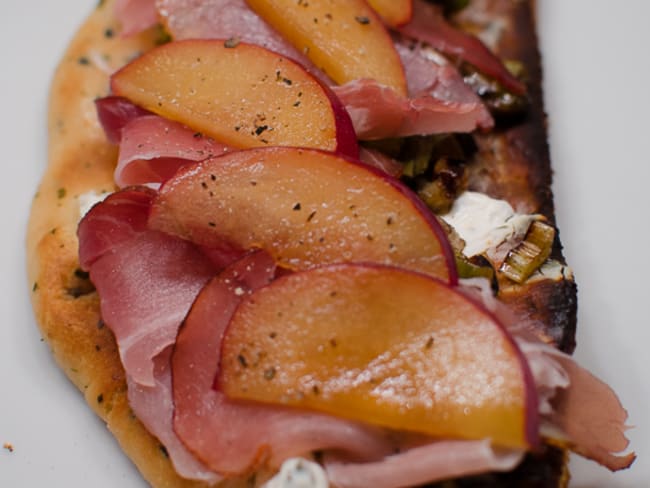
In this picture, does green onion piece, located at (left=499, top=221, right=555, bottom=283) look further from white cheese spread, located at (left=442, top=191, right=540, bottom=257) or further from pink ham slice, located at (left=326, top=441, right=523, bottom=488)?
pink ham slice, located at (left=326, top=441, right=523, bottom=488)

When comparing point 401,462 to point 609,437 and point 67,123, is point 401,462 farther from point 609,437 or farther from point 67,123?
point 67,123

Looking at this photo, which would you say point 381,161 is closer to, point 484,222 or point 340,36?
point 484,222

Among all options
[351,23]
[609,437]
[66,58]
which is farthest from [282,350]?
[66,58]

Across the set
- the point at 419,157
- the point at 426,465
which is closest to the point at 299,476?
the point at 426,465

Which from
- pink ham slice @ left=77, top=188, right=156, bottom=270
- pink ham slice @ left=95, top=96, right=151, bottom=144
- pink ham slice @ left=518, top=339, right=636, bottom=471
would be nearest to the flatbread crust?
pink ham slice @ left=518, top=339, right=636, bottom=471

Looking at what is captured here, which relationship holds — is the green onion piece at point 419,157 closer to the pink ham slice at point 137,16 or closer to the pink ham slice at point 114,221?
the pink ham slice at point 114,221

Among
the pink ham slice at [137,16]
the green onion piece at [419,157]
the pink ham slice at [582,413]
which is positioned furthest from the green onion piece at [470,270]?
the pink ham slice at [137,16]
